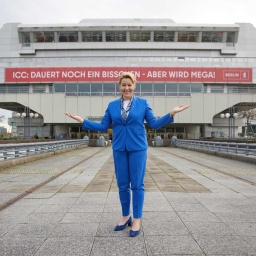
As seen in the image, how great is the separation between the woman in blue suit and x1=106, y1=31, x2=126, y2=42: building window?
1915 inches

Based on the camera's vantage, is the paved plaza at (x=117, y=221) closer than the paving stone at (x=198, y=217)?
Yes

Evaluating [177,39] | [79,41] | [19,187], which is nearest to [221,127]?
[177,39]

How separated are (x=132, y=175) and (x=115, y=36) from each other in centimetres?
4965

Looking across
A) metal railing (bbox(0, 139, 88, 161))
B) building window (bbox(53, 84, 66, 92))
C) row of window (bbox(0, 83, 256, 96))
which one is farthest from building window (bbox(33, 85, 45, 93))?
metal railing (bbox(0, 139, 88, 161))

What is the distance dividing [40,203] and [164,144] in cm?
3843

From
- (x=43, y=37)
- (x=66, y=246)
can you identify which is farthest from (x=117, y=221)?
(x=43, y=37)

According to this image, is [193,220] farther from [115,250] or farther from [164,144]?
[164,144]

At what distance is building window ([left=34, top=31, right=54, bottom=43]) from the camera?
5034cm

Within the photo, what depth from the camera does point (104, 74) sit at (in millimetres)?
46156

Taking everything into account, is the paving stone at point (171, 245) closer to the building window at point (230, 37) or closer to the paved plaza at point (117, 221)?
the paved plaza at point (117, 221)

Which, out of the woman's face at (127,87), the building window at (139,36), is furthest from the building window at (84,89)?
the woman's face at (127,87)

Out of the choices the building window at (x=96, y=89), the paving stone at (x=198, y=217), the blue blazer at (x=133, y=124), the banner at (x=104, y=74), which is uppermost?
the banner at (x=104, y=74)

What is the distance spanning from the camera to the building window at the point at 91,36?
1962 inches

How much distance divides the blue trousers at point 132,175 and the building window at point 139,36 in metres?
49.1
